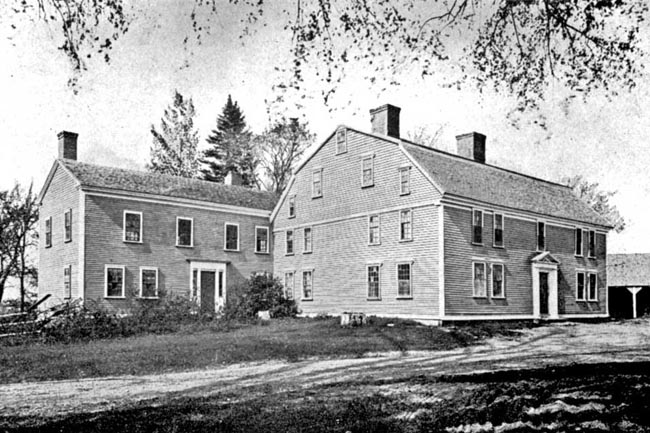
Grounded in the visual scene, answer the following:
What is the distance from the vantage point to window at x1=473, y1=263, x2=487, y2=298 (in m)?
28.1

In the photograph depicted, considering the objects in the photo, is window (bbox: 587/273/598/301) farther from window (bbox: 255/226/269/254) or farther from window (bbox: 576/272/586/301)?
window (bbox: 255/226/269/254)

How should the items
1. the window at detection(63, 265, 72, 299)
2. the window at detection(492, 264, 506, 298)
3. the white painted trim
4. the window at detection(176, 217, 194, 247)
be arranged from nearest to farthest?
1. the window at detection(492, 264, 506, 298)
2. the white painted trim
3. the window at detection(63, 265, 72, 299)
4. the window at detection(176, 217, 194, 247)

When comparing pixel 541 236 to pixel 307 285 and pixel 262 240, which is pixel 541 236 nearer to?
pixel 307 285

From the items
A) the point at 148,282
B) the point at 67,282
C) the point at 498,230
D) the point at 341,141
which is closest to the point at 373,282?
the point at 498,230

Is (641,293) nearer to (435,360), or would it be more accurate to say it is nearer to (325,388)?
(435,360)

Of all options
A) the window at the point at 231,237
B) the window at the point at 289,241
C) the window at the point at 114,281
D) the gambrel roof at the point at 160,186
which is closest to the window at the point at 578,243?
the window at the point at 289,241

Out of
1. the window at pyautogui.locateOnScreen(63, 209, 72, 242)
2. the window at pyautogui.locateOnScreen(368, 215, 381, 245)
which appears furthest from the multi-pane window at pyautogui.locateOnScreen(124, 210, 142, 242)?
the window at pyautogui.locateOnScreen(368, 215, 381, 245)

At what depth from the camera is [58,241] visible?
31.5m

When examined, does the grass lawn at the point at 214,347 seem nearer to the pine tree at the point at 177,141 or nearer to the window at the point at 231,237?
the window at the point at 231,237

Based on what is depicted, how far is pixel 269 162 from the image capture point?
58.4m

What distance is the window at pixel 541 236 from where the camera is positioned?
105 ft

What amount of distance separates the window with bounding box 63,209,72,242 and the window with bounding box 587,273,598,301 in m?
25.2

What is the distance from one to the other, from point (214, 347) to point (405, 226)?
1240 centimetres

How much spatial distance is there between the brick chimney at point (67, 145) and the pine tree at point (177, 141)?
25.3 meters
